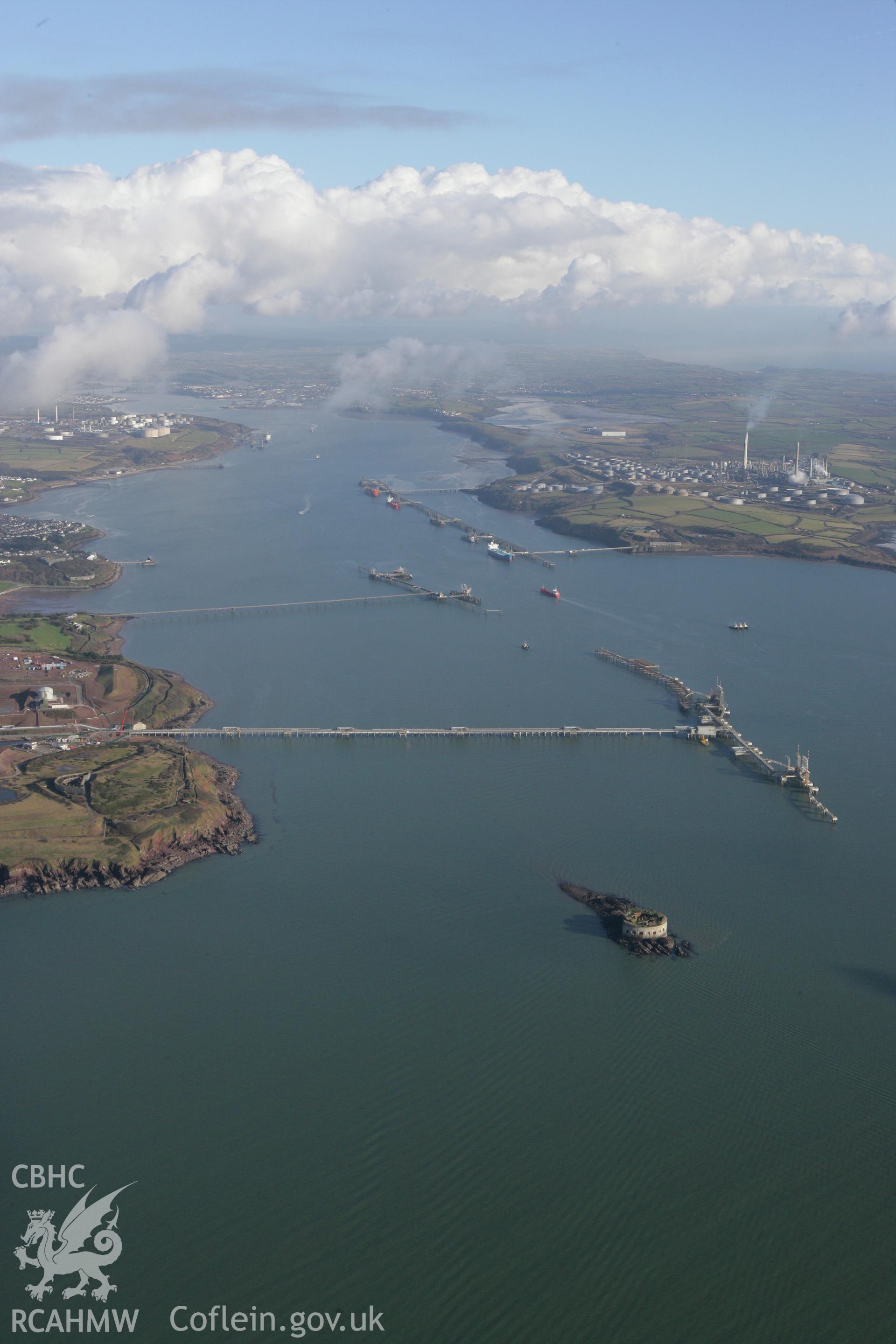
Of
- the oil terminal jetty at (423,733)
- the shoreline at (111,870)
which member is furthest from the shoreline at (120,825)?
the oil terminal jetty at (423,733)

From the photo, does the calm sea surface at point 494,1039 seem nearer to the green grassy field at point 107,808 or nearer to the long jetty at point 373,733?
the long jetty at point 373,733

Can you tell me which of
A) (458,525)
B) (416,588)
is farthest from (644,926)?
(458,525)

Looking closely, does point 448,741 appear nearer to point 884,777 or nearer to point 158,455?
point 884,777

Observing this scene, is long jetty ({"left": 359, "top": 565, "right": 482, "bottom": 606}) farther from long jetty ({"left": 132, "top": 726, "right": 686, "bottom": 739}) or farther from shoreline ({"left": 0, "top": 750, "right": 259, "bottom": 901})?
shoreline ({"left": 0, "top": 750, "right": 259, "bottom": 901})

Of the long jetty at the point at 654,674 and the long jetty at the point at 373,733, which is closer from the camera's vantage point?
the long jetty at the point at 373,733

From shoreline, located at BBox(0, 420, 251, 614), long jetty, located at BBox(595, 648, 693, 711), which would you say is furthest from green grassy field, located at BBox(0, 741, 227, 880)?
shoreline, located at BBox(0, 420, 251, 614)

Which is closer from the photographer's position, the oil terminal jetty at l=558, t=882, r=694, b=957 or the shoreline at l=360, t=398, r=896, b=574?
the oil terminal jetty at l=558, t=882, r=694, b=957

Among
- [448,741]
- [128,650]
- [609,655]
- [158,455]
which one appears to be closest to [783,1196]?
[448,741]
